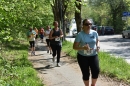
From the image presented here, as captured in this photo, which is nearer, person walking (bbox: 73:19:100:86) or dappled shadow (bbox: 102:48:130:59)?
person walking (bbox: 73:19:100:86)

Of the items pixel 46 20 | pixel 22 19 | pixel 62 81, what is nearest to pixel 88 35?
pixel 62 81

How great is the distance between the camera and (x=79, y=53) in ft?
21.7

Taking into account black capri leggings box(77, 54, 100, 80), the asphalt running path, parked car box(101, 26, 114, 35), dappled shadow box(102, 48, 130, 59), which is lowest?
parked car box(101, 26, 114, 35)

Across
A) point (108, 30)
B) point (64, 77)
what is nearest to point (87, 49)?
point (64, 77)

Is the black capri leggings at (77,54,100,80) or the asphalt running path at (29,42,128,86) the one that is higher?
the black capri leggings at (77,54,100,80)

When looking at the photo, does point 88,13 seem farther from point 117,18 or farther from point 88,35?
point 88,35

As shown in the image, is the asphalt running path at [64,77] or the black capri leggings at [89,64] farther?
the asphalt running path at [64,77]

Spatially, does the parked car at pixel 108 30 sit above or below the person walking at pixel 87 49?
below

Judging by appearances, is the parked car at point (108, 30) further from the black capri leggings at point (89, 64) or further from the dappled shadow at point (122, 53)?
the black capri leggings at point (89, 64)

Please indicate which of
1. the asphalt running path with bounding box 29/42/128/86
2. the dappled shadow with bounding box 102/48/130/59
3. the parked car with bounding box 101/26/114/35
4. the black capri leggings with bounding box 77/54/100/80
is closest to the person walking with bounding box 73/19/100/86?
the black capri leggings with bounding box 77/54/100/80

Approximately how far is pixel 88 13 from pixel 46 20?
89.4 metres

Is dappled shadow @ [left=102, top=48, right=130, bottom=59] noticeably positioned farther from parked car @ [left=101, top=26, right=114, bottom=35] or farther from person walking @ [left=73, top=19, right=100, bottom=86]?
parked car @ [left=101, top=26, right=114, bottom=35]

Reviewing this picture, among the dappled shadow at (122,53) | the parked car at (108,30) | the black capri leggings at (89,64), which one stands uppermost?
the black capri leggings at (89,64)

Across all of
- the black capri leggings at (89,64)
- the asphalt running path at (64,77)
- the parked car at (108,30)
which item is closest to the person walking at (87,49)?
the black capri leggings at (89,64)
